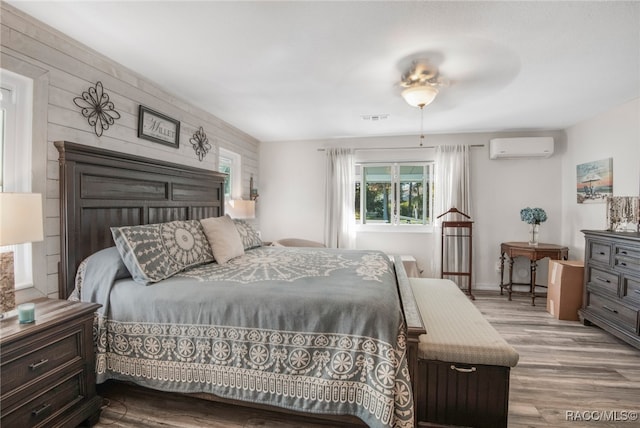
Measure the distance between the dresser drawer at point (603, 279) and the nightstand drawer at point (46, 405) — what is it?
4365 millimetres

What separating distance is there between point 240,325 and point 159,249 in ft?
2.94

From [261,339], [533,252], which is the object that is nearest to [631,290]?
[533,252]

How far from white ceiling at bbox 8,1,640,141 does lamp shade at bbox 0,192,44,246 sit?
1.17 m

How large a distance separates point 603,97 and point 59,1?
4.66m

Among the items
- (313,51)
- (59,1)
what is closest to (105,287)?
(59,1)

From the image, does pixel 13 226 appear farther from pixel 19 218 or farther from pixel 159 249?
pixel 159 249

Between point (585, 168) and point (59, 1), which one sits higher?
point (59, 1)

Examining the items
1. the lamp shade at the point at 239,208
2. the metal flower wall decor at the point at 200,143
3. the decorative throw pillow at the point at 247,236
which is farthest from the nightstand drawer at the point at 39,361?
the lamp shade at the point at 239,208

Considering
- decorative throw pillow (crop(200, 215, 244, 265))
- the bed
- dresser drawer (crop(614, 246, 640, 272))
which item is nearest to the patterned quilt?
the bed

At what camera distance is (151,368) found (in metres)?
1.64

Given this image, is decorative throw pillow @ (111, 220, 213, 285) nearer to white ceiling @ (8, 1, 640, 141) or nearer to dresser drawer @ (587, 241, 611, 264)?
white ceiling @ (8, 1, 640, 141)

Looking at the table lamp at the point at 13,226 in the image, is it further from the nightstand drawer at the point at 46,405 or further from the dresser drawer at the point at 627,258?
the dresser drawer at the point at 627,258

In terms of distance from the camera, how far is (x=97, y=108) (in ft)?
6.90

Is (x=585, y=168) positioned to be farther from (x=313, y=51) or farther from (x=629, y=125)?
(x=313, y=51)
